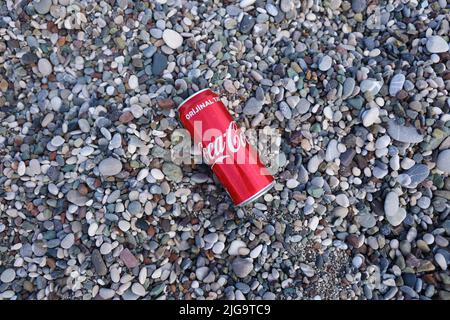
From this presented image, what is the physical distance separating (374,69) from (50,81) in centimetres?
138

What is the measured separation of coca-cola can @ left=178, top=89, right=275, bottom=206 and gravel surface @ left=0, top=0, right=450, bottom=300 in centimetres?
12

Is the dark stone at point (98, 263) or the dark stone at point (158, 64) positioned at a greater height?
the dark stone at point (158, 64)

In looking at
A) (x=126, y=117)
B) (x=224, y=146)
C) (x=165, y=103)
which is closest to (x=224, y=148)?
(x=224, y=146)

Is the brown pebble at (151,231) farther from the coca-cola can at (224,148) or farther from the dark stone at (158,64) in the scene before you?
the dark stone at (158,64)

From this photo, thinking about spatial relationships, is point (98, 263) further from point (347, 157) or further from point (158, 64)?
point (347, 157)

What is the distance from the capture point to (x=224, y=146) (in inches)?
70.1

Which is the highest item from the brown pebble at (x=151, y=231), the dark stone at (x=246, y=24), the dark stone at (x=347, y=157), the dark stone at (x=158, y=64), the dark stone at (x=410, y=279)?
the dark stone at (x=246, y=24)

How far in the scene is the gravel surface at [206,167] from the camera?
181cm

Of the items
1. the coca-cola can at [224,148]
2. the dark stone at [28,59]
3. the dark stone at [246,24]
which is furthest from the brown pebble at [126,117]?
the dark stone at [246,24]

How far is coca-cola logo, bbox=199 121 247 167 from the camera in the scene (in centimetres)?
178

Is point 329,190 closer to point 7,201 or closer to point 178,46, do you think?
point 178,46

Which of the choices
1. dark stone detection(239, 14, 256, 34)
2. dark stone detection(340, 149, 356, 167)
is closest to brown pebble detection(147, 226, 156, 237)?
dark stone detection(340, 149, 356, 167)

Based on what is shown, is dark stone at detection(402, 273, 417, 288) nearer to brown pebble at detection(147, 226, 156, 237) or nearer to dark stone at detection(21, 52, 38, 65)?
brown pebble at detection(147, 226, 156, 237)

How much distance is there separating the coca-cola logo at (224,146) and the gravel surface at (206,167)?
0.14 m
